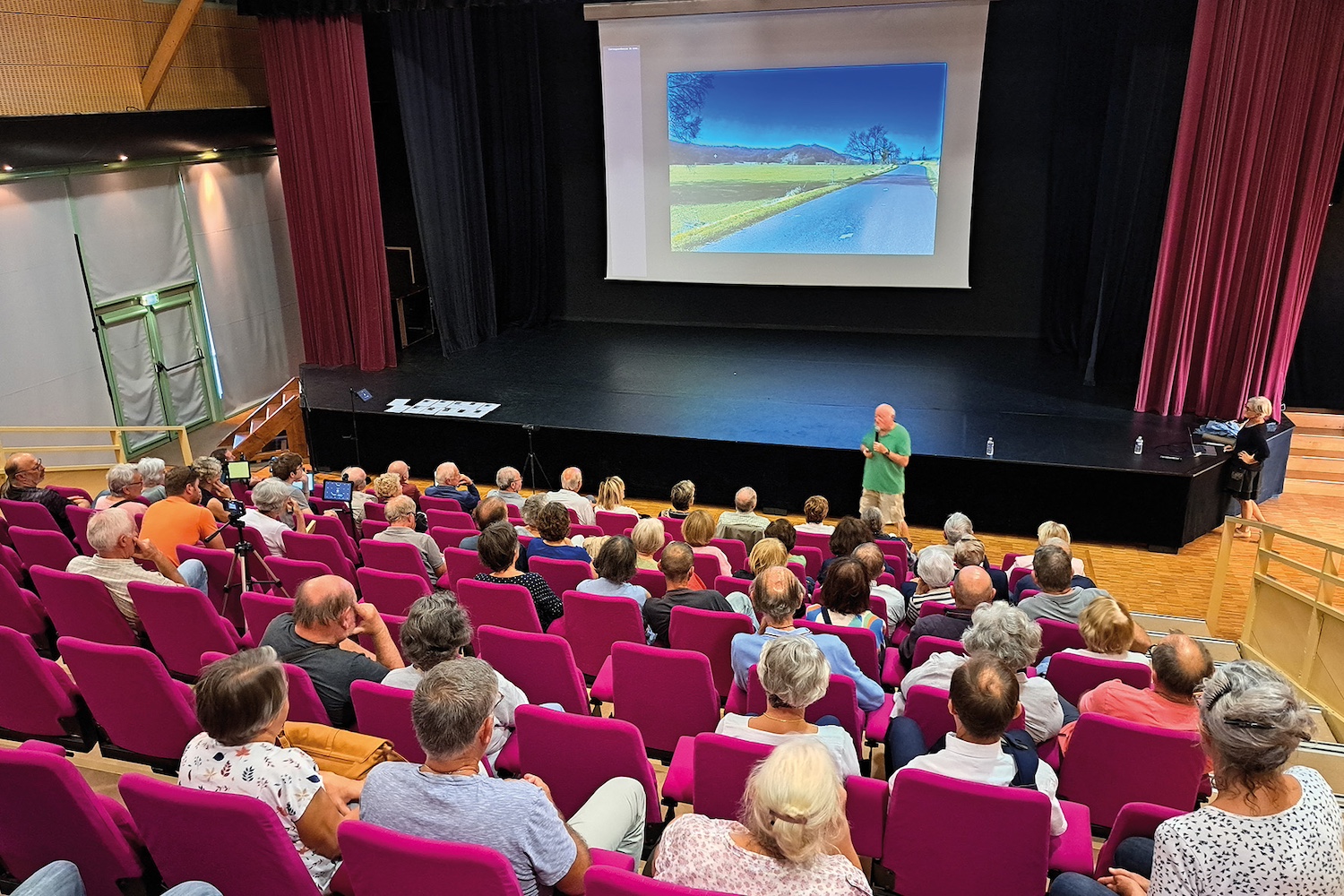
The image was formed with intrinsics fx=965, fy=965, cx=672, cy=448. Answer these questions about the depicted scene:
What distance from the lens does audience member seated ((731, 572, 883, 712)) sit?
3.51 m

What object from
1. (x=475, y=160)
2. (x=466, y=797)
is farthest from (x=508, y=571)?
(x=475, y=160)

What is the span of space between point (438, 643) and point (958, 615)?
7.42ft

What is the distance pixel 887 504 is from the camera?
323 inches

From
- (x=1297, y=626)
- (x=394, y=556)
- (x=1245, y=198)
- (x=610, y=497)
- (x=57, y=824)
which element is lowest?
(x=1297, y=626)

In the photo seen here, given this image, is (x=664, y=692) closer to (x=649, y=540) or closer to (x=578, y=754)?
(x=578, y=754)

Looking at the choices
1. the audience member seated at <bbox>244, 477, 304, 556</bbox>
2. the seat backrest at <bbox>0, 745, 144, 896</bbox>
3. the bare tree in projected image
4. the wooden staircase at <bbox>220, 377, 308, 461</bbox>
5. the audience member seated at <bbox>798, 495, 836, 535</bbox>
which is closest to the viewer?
the seat backrest at <bbox>0, 745, 144, 896</bbox>

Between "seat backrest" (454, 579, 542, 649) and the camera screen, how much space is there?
2.15 m

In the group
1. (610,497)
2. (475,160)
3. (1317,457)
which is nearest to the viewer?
(610,497)

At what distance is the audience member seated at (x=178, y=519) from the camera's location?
5316 mm

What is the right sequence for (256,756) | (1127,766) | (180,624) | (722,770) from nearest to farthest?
(256,756), (722,770), (1127,766), (180,624)

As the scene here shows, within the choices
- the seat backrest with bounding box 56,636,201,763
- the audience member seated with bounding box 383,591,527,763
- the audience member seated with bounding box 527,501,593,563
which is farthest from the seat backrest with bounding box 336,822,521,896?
the audience member seated with bounding box 527,501,593,563

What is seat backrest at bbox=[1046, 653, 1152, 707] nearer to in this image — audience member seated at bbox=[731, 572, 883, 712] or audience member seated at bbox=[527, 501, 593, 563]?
audience member seated at bbox=[731, 572, 883, 712]

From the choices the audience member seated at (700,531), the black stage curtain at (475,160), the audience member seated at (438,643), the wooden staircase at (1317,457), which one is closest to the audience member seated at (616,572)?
the audience member seated at (700,531)

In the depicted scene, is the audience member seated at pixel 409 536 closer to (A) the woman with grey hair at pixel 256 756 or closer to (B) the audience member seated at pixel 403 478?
(B) the audience member seated at pixel 403 478
